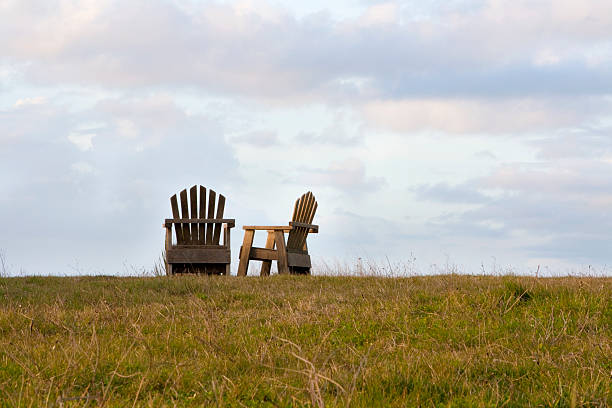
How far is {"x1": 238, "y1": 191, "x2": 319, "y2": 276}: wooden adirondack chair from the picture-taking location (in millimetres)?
11445

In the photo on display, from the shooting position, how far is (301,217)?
1223 cm

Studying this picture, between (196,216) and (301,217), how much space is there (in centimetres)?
208

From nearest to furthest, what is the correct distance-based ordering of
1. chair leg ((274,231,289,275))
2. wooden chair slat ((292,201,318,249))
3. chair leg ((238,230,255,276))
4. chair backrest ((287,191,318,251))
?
chair leg ((274,231,289,275))
chair leg ((238,230,255,276))
chair backrest ((287,191,318,251))
wooden chair slat ((292,201,318,249))

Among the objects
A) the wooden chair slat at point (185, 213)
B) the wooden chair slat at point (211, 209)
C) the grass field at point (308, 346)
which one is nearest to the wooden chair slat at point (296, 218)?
the wooden chair slat at point (211, 209)

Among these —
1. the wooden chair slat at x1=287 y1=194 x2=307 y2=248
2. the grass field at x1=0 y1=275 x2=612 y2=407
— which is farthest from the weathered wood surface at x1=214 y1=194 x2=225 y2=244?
the grass field at x1=0 y1=275 x2=612 y2=407

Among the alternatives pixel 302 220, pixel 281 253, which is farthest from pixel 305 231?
pixel 281 253

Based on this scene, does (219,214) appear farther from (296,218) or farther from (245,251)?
(296,218)

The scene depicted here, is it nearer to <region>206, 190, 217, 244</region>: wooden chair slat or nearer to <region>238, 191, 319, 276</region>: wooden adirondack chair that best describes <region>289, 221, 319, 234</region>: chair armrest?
<region>238, 191, 319, 276</region>: wooden adirondack chair

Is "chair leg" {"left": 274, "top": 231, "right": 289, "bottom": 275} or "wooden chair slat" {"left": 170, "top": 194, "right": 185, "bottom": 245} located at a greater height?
"wooden chair slat" {"left": 170, "top": 194, "right": 185, "bottom": 245}

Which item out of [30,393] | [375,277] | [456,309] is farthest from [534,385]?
[375,277]

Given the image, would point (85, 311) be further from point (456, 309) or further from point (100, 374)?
point (456, 309)

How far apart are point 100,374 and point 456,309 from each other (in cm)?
355

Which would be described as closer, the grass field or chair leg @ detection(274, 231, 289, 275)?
the grass field

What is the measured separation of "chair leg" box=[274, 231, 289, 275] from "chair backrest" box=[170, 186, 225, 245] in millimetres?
1179
